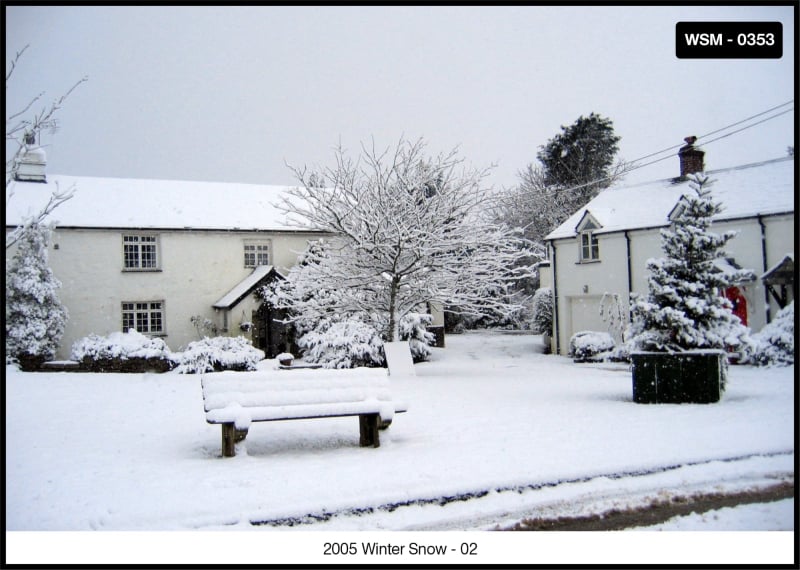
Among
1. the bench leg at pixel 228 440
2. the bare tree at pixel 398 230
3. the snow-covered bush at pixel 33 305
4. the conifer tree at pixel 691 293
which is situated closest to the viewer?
the bench leg at pixel 228 440

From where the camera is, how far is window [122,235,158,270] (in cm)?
1898

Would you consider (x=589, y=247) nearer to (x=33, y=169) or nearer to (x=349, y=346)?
(x=349, y=346)

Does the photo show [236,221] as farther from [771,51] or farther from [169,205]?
[771,51]

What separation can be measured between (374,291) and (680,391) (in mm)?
7136

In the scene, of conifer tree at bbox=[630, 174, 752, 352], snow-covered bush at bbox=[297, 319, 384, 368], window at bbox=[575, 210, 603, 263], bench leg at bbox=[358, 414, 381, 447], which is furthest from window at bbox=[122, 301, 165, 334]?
conifer tree at bbox=[630, 174, 752, 352]

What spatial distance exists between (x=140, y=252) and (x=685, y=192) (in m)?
15.8

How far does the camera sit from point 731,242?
30.1 ft

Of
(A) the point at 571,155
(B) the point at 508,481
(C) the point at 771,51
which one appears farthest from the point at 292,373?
(A) the point at 571,155

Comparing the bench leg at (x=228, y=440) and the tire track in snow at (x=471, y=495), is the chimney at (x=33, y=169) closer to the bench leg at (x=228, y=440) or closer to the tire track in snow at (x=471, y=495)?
the bench leg at (x=228, y=440)

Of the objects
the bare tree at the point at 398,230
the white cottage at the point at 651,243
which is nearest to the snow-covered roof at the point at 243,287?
the bare tree at the point at 398,230

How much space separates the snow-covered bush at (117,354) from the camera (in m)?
14.5

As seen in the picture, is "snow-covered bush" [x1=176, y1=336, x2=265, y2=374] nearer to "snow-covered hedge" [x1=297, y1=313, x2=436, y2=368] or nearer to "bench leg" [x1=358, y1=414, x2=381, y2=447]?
"snow-covered hedge" [x1=297, y1=313, x2=436, y2=368]

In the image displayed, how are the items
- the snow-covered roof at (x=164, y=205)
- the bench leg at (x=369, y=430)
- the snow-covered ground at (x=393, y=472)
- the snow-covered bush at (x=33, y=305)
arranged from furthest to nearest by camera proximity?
the snow-covered roof at (x=164, y=205), the snow-covered bush at (x=33, y=305), the bench leg at (x=369, y=430), the snow-covered ground at (x=393, y=472)

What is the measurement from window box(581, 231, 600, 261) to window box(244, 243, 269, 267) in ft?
34.9
